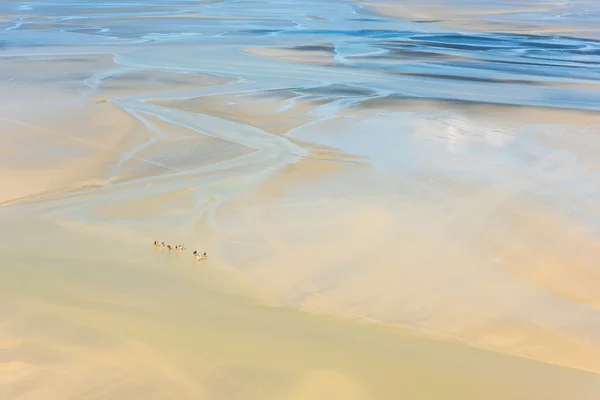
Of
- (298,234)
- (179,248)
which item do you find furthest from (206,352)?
(298,234)

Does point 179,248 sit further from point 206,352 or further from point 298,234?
point 206,352

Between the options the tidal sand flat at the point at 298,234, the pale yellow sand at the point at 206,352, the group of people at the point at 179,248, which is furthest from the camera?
the group of people at the point at 179,248

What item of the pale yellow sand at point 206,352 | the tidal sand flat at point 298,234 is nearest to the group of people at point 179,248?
the tidal sand flat at point 298,234

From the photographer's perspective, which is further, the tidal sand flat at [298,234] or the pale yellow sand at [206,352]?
the tidal sand flat at [298,234]

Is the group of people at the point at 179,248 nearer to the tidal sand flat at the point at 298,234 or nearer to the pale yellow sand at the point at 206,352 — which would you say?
the tidal sand flat at the point at 298,234

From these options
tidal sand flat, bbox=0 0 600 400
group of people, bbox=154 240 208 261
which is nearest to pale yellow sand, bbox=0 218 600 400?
tidal sand flat, bbox=0 0 600 400

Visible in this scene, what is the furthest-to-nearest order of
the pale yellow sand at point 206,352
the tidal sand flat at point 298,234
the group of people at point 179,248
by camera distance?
the group of people at point 179,248
the tidal sand flat at point 298,234
the pale yellow sand at point 206,352

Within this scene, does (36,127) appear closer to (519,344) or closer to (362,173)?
(362,173)

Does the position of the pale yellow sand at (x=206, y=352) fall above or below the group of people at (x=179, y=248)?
below

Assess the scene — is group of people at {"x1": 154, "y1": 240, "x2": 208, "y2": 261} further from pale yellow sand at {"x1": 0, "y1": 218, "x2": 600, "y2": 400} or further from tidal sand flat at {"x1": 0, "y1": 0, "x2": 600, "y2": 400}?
pale yellow sand at {"x1": 0, "y1": 218, "x2": 600, "y2": 400}
